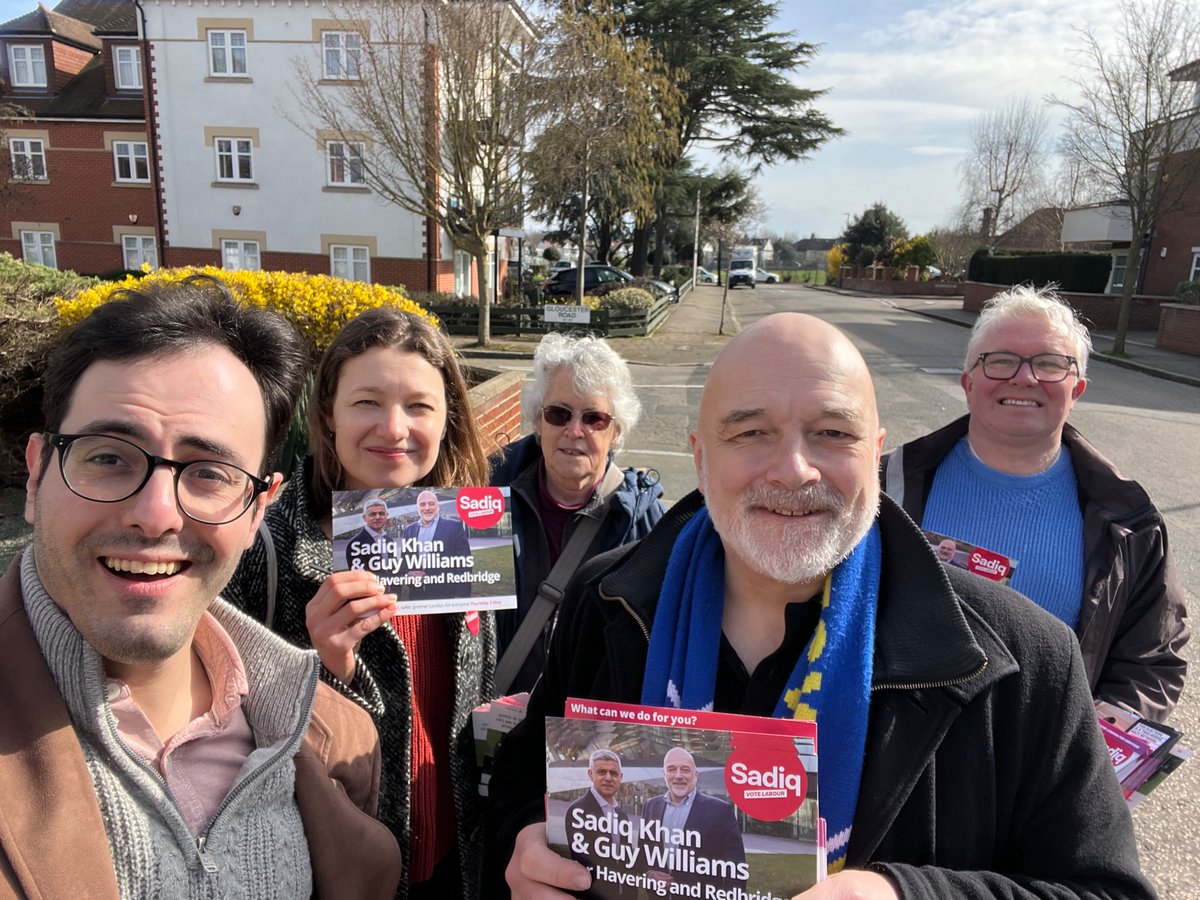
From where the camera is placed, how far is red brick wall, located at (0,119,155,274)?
2917cm

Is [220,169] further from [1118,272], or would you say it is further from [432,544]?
[1118,272]

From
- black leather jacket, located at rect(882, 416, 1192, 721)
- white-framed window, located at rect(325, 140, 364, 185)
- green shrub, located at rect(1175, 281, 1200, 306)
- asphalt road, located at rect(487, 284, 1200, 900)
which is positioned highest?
white-framed window, located at rect(325, 140, 364, 185)

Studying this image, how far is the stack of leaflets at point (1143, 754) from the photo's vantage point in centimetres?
202

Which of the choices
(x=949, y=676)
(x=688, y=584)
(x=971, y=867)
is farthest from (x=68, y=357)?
(x=971, y=867)

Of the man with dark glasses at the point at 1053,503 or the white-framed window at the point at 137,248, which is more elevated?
the white-framed window at the point at 137,248

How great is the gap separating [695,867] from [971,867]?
645 mm

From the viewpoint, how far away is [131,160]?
96.1 feet

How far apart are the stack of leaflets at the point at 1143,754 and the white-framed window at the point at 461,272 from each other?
2822cm

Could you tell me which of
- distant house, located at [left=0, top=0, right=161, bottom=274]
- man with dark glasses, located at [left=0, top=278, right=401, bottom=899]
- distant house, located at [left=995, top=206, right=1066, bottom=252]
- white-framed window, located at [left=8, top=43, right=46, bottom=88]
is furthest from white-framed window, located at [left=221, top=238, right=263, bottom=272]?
distant house, located at [left=995, top=206, right=1066, bottom=252]

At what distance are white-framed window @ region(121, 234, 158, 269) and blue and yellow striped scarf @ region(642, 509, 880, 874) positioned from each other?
33.2 m

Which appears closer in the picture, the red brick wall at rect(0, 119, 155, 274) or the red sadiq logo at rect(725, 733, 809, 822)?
the red sadiq logo at rect(725, 733, 809, 822)

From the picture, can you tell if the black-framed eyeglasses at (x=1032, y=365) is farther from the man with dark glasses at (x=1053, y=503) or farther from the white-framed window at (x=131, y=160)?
the white-framed window at (x=131, y=160)

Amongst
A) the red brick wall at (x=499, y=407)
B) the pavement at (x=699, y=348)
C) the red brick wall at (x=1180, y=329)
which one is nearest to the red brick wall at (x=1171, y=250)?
the pavement at (x=699, y=348)

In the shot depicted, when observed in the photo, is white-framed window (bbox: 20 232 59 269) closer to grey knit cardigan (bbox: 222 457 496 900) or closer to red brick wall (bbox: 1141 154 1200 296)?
grey knit cardigan (bbox: 222 457 496 900)
